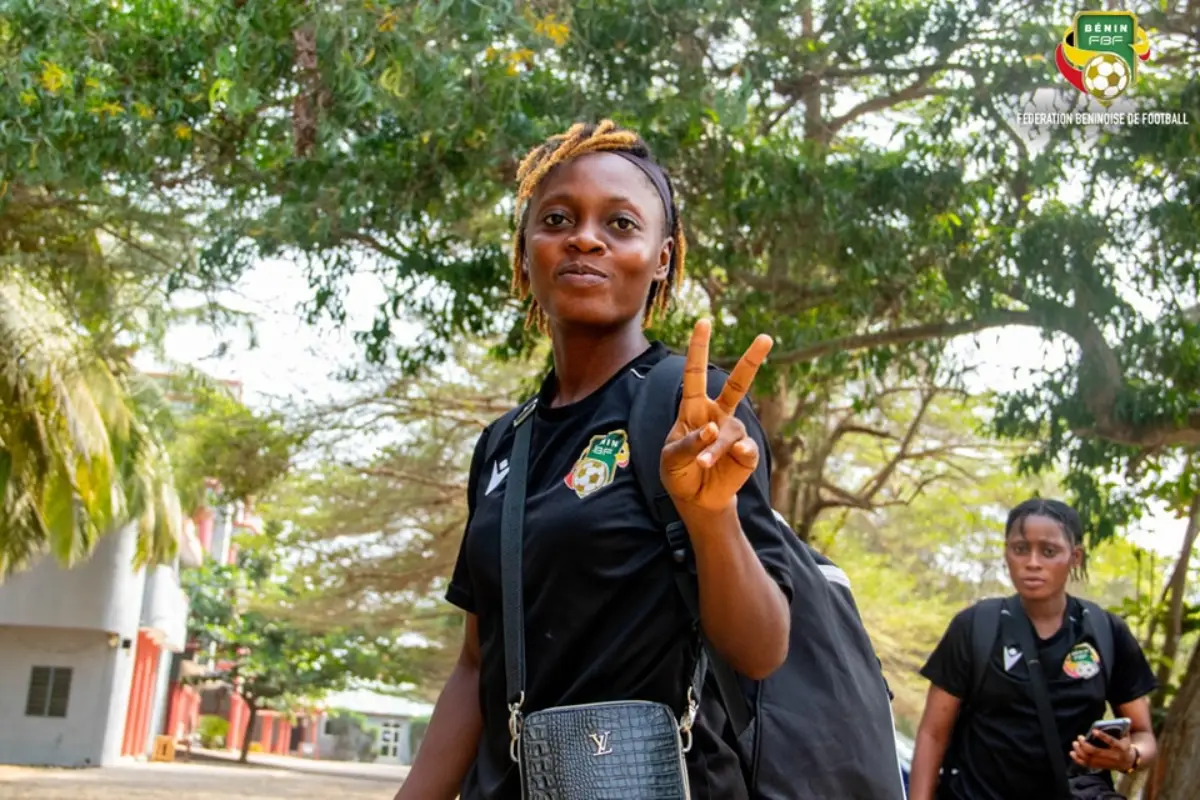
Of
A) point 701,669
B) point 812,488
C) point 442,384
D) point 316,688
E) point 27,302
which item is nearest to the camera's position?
point 701,669

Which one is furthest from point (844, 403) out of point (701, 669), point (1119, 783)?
point (701, 669)

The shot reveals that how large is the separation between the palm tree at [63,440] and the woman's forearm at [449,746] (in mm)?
12774

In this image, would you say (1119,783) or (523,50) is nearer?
(523,50)

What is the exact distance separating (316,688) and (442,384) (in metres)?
25.4

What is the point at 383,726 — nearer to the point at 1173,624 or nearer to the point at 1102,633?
the point at 1173,624

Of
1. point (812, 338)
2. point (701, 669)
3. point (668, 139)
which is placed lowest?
point (701, 669)

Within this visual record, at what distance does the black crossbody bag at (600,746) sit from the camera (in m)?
1.82

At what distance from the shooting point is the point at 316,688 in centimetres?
4234

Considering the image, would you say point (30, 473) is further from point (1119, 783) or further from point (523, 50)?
point (1119, 783)

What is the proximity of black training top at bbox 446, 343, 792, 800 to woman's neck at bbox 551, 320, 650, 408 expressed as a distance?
12 cm

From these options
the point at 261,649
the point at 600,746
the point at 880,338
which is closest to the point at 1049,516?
the point at 600,746

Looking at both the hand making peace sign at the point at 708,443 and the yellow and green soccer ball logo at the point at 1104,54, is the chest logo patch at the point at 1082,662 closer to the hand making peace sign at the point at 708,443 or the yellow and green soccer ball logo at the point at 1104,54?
the hand making peace sign at the point at 708,443

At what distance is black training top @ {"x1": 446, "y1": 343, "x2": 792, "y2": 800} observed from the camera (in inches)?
75.4

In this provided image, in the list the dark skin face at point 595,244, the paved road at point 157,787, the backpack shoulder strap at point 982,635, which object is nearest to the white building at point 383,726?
the paved road at point 157,787
